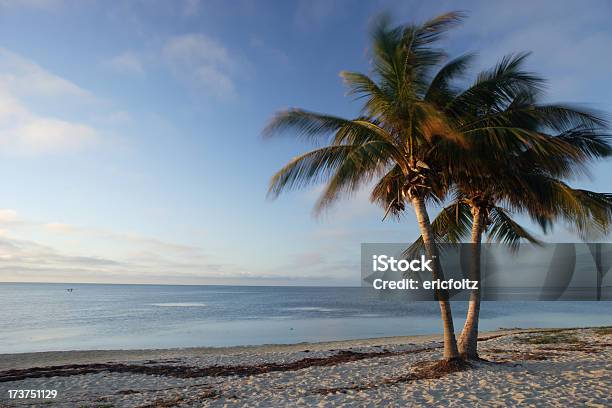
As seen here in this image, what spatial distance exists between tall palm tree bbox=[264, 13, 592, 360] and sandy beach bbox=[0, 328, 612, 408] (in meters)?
1.72

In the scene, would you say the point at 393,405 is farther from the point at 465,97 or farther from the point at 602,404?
the point at 465,97

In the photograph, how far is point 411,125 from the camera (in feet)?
31.1

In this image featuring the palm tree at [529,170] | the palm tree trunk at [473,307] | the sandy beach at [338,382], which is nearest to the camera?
the sandy beach at [338,382]

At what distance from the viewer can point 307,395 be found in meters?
8.51

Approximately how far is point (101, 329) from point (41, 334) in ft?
14.4

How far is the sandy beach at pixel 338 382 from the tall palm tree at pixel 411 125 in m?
1.72

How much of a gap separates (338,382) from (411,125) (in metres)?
6.09

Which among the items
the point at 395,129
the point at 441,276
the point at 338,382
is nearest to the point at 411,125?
the point at 395,129

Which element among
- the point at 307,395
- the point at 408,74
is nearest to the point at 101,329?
the point at 307,395

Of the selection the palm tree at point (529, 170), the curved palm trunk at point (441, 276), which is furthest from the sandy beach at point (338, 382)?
the palm tree at point (529, 170)

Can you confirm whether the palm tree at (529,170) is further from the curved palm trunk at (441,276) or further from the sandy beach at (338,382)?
the sandy beach at (338,382)

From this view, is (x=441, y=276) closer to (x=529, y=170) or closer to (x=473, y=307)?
(x=473, y=307)

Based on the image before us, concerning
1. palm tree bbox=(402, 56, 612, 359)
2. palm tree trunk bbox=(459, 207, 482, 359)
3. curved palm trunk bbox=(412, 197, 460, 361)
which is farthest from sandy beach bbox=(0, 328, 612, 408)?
palm tree bbox=(402, 56, 612, 359)

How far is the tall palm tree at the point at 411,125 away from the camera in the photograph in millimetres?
9453
